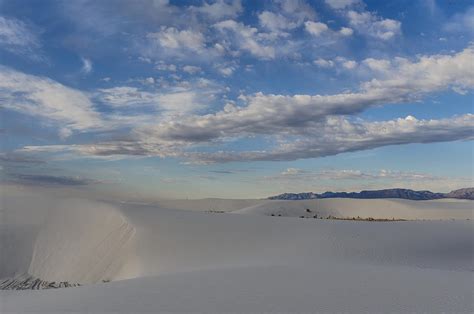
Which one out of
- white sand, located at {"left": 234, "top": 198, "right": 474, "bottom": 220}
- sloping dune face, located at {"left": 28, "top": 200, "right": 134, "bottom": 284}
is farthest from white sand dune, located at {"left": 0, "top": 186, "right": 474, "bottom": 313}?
white sand, located at {"left": 234, "top": 198, "right": 474, "bottom": 220}

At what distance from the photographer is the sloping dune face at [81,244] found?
1226 cm

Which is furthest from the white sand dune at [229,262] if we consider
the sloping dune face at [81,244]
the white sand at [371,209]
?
the white sand at [371,209]

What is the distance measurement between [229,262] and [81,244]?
7225 mm

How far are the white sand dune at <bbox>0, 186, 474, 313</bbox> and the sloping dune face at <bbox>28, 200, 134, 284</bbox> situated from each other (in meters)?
0.05

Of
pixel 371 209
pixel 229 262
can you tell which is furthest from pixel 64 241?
pixel 371 209

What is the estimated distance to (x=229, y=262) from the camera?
9.38 metres

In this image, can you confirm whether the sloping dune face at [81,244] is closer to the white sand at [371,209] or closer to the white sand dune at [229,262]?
the white sand dune at [229,262]

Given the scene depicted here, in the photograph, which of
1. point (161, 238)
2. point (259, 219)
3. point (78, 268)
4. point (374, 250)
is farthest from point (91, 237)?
point (374, 250)

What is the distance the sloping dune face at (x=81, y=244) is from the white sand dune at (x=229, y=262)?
0.16 ft

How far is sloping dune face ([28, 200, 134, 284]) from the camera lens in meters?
12.3

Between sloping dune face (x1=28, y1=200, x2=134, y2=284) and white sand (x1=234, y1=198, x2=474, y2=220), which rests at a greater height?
white sand (x1=234, y1=198, x2=474, y2=220)

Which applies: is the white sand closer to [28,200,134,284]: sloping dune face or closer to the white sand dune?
[28,200,134,284]: sloping dune face

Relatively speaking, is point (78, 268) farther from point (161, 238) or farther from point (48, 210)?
point (48, 210)

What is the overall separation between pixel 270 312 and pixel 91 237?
11.3 m
